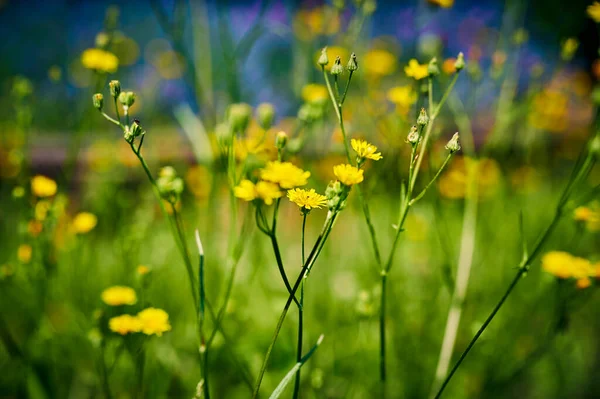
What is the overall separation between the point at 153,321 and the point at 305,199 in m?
0.40

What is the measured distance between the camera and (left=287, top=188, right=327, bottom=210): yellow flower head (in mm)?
680

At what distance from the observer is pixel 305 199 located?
711mm

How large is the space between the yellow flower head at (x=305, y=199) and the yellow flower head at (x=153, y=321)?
0.36m

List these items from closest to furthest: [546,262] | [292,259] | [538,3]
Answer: [546,262] < [292,259] < [538,3]

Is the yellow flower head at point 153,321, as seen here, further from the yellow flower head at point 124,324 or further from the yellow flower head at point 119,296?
the yellow flower head at point 119,296

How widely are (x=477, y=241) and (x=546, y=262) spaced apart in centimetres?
84

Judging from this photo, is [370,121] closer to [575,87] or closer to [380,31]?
[575,87]

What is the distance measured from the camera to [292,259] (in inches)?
79.7

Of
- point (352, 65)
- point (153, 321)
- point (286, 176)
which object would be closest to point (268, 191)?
point (286, 176)

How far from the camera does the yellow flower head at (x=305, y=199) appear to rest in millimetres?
680

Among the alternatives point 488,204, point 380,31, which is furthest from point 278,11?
point 488,204

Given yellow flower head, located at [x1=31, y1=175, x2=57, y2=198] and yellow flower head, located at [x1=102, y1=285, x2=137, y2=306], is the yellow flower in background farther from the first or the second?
yellow flower head, located at [x1=31, y1=175, x2=57, y2=198]

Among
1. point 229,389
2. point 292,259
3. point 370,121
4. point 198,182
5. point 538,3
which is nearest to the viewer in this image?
point 229,389

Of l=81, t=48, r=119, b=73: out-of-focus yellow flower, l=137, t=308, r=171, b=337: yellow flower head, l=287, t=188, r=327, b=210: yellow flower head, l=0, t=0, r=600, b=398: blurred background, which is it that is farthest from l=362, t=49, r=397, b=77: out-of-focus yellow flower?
l=137, t=308, r=171, b=337: yellow flower head
